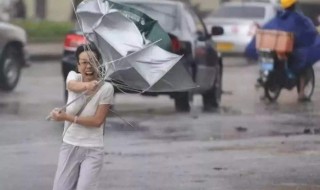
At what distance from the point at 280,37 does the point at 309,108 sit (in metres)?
1.28

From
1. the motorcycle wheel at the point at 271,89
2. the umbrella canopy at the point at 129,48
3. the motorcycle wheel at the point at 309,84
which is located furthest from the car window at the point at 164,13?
the umbrella canopy at the point at 129,48

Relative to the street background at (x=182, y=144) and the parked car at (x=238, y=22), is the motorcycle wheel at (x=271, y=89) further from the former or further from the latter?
the parked car at (x=238, y=22)

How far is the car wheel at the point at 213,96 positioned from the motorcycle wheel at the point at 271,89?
0.84 meters

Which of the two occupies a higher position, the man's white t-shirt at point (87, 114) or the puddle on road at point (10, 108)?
the man's white t-shirt at point (87, 114)

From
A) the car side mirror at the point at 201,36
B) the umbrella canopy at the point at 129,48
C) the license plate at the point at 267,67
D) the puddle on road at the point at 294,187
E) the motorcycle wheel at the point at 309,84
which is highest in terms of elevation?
the umbrella canopy at the point at 129,48

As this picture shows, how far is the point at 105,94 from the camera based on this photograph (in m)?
8.27

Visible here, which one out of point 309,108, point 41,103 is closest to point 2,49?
point 41,103

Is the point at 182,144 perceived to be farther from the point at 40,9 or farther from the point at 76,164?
the point at 40,9

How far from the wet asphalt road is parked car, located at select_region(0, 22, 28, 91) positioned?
1.34 ft

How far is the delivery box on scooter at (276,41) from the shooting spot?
1927 cm

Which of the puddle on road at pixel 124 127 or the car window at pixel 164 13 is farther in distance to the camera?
the car window at pixel 164 13

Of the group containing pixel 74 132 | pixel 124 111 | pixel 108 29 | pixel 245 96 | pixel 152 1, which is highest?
pixel 108 29

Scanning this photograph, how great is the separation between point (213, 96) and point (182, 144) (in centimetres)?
526

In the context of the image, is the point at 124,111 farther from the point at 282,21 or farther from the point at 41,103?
the point at 282,21
